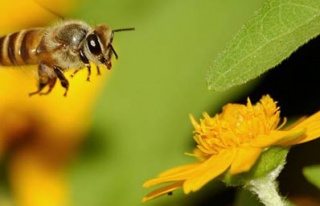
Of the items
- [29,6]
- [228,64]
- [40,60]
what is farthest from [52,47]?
[29,6]

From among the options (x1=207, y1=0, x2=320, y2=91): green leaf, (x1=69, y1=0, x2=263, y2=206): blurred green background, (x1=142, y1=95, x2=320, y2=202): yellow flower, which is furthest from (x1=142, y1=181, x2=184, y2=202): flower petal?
(x1=69, y1=0, x2=263, y2=206): blurred green background

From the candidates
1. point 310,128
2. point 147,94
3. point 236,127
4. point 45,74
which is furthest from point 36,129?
point 310,128

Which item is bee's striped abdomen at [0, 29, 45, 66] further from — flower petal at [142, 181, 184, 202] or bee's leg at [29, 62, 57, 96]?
flower petal at [142, 181, 184, 202]

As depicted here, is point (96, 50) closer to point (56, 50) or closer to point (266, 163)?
point (56, 50)

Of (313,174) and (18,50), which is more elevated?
(18,50)

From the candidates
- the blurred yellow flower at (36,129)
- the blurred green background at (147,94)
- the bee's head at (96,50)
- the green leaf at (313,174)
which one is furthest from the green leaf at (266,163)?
the blurred yellow flower at (36,129)

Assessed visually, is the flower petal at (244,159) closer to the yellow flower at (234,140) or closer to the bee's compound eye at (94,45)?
the yellow flower at (234,140)
